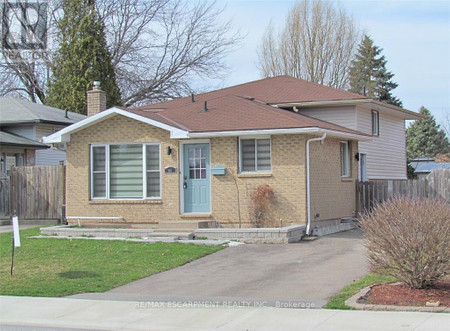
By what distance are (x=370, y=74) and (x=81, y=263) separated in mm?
38325

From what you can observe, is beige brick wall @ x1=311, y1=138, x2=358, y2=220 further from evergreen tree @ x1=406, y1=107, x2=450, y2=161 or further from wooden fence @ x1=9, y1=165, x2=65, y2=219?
evergreen tree @ x1=406, y1=107, x2=450, y2=161

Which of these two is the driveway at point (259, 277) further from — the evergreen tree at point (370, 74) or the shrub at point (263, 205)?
the evergreen tree at point (370, 74)

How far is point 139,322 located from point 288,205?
9.37 m

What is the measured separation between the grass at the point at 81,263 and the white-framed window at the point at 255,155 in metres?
3.38

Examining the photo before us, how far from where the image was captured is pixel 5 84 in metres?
44.0

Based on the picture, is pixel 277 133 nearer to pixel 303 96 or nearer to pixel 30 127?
pixel 303 96

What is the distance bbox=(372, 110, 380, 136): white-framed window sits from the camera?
2561cm

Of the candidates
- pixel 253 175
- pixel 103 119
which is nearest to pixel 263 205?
pixel 253 175

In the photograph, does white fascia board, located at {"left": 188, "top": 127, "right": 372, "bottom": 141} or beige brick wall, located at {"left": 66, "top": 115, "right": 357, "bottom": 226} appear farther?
beige brick wall, located at {"left": 66, "top": 115, "right": 357, "bottom": 226}

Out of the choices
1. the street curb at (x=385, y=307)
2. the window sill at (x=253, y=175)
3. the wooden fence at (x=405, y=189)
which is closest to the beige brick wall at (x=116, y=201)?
the window sill at (x=253, y=175)

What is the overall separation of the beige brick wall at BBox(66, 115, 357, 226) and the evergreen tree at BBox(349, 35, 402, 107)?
28.7 m

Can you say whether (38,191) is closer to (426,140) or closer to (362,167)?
(362,167)

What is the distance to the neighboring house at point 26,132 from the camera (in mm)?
26353

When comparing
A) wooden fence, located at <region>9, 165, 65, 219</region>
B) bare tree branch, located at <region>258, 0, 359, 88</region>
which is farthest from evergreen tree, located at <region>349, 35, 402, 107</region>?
wooden fence, located at <region>9, 165, 65, 219</region>
